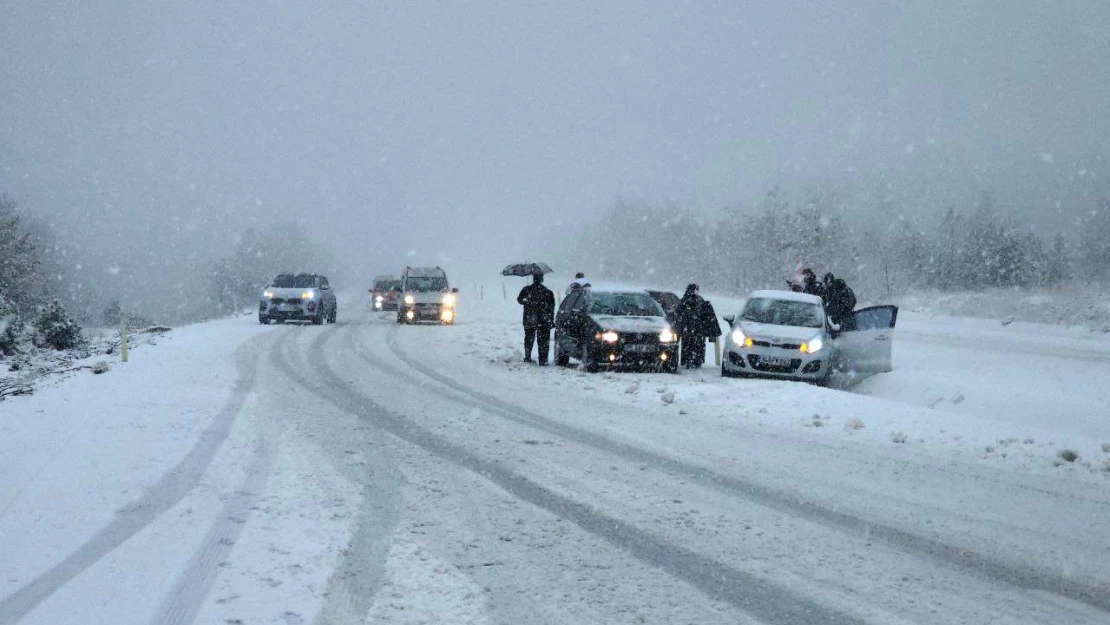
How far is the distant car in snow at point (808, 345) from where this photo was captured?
14.4 meters

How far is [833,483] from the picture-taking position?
22.8ft

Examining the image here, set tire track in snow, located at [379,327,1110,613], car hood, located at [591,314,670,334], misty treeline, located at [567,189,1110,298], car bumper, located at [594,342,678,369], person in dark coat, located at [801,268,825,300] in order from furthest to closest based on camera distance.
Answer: misty treeline, located at [567,189,1110,298] → person in dark coat, located at [801,268,825,300] → car hood, located at [591,314,670,334] → car bumper, located at [594,342,678,369] → tire track in snow, located at [379,327,1110,613]

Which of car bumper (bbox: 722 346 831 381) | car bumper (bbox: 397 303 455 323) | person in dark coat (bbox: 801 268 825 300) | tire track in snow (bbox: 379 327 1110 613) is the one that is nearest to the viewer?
tire track in snow (bbox: 379 327 1110 613)

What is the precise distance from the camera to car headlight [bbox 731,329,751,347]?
578 inches

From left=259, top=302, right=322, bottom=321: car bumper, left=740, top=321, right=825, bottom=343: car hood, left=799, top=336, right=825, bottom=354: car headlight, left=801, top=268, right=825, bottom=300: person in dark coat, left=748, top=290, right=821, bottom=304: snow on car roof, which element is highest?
left=801, top=268, right=825, bottom=300: person in dark coat

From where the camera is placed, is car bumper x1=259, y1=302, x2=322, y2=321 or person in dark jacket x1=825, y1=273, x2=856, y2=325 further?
car bumper x1=259, y1=302, x2=322, y2=321

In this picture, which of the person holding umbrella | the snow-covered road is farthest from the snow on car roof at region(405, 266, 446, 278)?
the snow-covered road

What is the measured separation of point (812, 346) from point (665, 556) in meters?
10.4

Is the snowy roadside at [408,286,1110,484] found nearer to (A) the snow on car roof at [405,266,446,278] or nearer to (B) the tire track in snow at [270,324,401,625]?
(B) the tire track in snow at [270,324,401,625]

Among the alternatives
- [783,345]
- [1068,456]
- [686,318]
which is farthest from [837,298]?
→ [1068,456]

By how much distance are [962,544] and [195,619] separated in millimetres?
4512

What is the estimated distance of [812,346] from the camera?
47.5 ft

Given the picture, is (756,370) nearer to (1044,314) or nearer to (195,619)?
(195,619)

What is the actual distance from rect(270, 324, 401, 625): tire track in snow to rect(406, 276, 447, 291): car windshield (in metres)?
22.8
